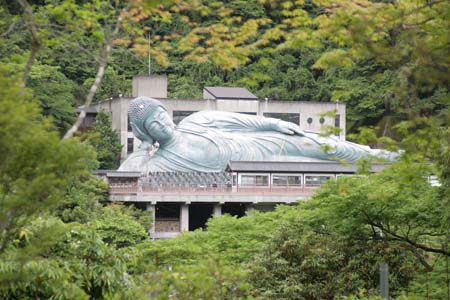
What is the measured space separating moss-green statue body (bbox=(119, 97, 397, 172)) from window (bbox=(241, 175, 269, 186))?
2.79 ft

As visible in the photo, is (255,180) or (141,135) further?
(255,180)

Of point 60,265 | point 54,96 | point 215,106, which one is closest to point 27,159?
point 60,265

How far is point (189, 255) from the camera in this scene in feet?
73.9

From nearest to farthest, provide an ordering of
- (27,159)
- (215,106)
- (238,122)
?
1. (27,159)
2. (238,122)
3. (215,106)

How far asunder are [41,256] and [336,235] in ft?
27.2

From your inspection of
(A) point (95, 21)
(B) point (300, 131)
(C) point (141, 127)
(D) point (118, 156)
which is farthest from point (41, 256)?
(D) point (118, 156)

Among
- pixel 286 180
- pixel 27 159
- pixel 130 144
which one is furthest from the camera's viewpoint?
pixel 130 144

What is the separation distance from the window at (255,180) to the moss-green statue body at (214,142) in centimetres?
85

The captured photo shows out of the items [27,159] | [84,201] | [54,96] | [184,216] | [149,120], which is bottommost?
[184,216]

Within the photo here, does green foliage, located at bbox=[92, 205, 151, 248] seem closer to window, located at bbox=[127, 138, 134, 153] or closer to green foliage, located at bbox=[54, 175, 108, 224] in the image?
green foliage, located at bbox=[54, 175, 108, 224]

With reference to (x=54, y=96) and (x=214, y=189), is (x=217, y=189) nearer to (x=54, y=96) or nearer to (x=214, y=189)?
(x=214, y=189)

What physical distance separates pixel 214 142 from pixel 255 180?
1790mm

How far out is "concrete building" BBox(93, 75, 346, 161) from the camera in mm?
44697

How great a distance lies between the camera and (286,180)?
3778 centimetres
